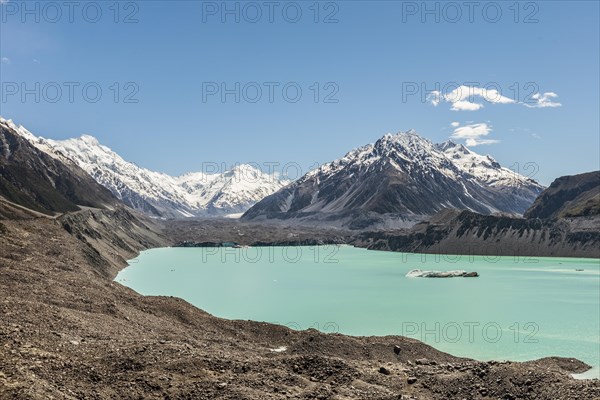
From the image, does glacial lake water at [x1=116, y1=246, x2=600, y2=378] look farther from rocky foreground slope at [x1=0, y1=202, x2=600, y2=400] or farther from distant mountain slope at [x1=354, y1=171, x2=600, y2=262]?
distant mountain slope at [x1=354, y1=171, x2=600, y2=262]

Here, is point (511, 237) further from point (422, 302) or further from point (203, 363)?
point (203, 363)

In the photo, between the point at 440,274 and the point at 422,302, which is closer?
the point at 422,302

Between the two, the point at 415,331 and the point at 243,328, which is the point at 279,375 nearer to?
the point at 243,328

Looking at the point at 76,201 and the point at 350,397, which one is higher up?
the point at 76,201

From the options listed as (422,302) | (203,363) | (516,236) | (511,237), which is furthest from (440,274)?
(203,363)

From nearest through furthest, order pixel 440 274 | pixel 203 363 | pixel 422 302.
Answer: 1. pixel 203 363
2. pixel 422 302
3. pixel 440 274

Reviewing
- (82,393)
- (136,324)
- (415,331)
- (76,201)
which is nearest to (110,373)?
(82,393)

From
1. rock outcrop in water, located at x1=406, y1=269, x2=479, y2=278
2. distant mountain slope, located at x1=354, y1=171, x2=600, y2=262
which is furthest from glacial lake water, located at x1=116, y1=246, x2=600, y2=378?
distant mountain slope, located at x1=354, y1=171, x2=600, y2=262
